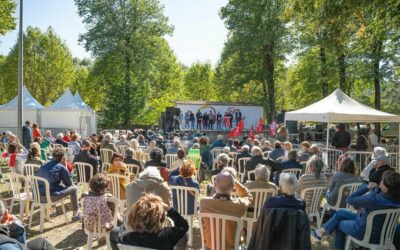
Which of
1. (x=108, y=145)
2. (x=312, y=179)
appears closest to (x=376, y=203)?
(x=312, y=179)

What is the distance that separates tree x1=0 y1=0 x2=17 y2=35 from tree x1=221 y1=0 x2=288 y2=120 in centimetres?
1645

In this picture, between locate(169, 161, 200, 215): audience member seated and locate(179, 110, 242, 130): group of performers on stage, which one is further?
locate(179, 110, 242, 130): group of performers on stage

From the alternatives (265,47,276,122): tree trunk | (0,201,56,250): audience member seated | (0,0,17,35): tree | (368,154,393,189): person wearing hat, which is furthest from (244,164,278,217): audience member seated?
A: (265,47,276,122): tree trunk

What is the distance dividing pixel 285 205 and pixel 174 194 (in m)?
2.24

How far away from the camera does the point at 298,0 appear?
991 centimetres

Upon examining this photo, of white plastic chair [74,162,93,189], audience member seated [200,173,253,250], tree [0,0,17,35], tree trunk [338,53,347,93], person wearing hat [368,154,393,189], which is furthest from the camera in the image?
tree trunk [338,53,347,93]

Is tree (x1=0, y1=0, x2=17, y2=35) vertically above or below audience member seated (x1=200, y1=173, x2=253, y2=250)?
above

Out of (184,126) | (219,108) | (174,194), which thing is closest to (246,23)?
(219,108)

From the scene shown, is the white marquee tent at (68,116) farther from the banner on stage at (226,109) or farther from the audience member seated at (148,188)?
the audience member seated at (148,188)

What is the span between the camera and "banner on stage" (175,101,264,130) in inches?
1006

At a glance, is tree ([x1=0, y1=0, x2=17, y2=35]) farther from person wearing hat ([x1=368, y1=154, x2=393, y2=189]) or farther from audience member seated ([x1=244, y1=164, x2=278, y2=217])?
person wearing hat ([x1=368, y1=154, x2=393, y2=189])

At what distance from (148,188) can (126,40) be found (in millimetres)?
28203

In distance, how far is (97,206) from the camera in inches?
183

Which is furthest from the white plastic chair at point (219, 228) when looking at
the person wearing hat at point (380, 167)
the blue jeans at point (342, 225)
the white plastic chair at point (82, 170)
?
the white plastic chair at point (82, 170)
